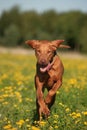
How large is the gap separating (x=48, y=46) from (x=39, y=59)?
0.32 m

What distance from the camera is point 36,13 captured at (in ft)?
330

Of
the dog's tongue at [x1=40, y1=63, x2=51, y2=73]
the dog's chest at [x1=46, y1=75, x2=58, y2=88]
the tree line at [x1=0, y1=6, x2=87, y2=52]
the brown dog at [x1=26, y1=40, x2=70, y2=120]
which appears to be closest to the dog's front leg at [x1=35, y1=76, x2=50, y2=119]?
the brown dog at [x1=26, y1=40, x2=70, y2=120]

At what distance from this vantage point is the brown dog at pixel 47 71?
699 centimetres

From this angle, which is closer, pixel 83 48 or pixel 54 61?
pixel 54 61

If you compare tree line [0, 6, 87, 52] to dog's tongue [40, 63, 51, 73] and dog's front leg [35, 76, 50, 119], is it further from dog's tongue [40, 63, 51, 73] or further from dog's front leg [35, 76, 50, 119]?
dog's tongue [40, 63, 51, 73]

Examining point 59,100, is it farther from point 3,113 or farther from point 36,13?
point 36,13

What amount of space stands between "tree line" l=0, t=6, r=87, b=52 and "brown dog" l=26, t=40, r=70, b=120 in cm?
6949

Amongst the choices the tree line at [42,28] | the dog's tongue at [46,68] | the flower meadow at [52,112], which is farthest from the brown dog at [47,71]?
the tree line at [42,28]

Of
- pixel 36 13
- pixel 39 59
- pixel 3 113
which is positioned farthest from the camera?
pixel 36 13

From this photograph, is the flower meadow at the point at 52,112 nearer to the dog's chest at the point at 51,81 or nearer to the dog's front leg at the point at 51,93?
the dog's front leg at the point at 51,93

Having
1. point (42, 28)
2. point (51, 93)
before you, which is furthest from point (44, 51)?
point (42, 28)

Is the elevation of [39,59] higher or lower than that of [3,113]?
higher

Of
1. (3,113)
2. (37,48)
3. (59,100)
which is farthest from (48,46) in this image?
(59,100)

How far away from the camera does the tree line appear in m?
79.7
